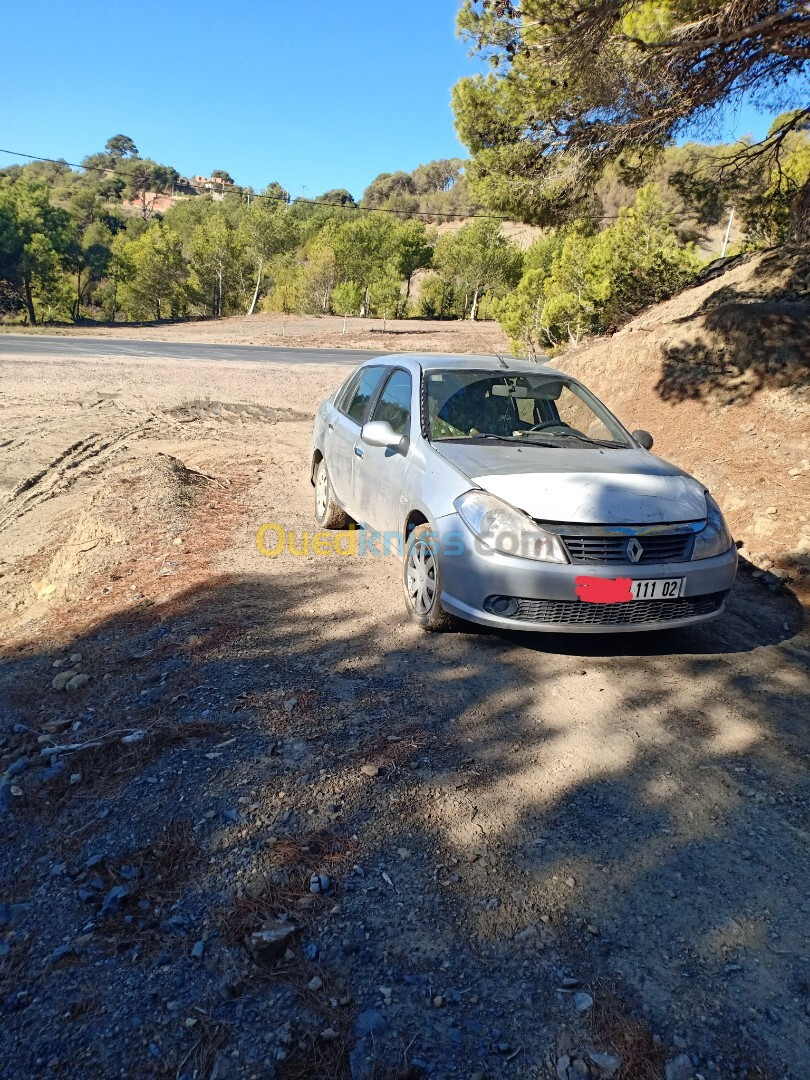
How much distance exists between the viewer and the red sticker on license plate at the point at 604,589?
386cm

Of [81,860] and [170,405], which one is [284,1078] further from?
[170,405]

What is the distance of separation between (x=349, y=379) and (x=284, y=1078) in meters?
5.70

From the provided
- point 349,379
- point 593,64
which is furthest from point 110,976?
point 593,64

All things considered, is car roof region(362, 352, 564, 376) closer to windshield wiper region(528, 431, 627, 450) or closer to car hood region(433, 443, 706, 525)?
windshield wiper region(528, 431, 627, 450)

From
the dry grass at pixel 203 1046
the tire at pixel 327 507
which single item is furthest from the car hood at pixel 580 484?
the dry grass at pixel 203 1046

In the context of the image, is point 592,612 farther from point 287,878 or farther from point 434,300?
point 434,300

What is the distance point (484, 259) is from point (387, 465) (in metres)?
57.2

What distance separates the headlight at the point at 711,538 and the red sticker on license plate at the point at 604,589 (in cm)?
54

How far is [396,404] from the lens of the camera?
540cm

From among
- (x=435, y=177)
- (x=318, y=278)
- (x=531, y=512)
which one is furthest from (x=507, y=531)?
(x=435, y=177)

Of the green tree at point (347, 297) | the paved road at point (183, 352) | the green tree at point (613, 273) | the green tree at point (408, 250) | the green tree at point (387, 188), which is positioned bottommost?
the paved road at point (183, 352)

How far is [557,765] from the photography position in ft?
10.6

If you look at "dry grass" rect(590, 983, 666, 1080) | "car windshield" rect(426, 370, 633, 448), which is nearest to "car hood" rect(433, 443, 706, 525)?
"car windshield" rect(426, 370, 633, 448)

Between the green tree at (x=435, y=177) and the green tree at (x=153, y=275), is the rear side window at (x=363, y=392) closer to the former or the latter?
the green tree at (x=153, y=275)
